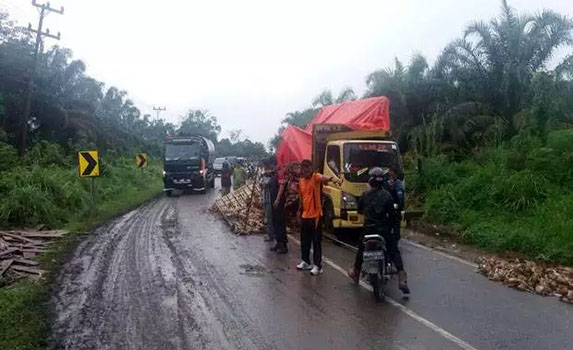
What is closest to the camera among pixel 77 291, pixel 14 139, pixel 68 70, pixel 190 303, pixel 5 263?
pixel 190 303

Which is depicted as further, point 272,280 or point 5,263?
point 5,263

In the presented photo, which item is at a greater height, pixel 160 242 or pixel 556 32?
pixel 556 32

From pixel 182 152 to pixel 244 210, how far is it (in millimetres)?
12313

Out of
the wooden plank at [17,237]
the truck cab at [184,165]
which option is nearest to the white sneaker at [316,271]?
the wooden plank at [17,237]

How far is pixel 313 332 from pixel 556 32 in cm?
1580

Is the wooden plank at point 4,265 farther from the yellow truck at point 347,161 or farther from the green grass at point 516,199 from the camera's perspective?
the green grass at point 516,199

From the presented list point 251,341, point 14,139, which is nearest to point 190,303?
point 251,341

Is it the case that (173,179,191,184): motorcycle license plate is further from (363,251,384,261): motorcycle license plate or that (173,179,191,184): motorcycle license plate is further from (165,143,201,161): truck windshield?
(363,251,384,261): motorcycle license plate

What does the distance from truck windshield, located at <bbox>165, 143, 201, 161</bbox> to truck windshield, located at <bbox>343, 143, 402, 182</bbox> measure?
1576 centimetres

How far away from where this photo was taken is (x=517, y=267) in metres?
8.44

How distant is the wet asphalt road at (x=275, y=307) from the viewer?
547 centimetres

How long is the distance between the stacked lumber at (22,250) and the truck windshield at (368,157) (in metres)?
6.24

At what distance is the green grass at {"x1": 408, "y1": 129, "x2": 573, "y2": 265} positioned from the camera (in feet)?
33.1

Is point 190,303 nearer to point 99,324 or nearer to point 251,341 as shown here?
point 99,324
